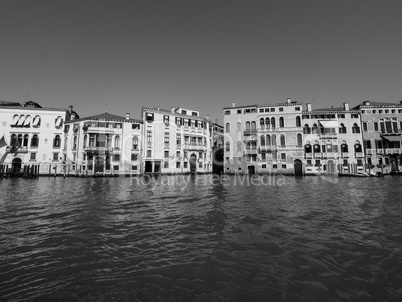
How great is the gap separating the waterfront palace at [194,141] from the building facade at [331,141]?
0.16 metres

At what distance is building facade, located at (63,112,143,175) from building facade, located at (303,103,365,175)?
30424mm

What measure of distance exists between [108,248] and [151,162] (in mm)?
33553

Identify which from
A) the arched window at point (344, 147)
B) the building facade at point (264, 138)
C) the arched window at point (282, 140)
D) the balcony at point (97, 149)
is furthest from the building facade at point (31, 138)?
the arched window at point (344, 147)

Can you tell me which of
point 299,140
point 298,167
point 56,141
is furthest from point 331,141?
point 56,141

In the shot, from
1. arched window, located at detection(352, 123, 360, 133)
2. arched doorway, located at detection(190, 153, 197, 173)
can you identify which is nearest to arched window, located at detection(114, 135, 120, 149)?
arched doorway, located at detection(190, 153, 197, 173)

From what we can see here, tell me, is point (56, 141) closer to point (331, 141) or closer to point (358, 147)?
point (331, 141)

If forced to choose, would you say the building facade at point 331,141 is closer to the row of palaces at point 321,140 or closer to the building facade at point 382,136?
the row of palaces at point 321,140

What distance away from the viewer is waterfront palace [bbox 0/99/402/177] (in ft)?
112

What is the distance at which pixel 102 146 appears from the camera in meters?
34.8

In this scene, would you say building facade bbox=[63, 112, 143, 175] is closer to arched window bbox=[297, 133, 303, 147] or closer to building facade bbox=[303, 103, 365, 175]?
arched window bbox=[297, 133, 303, 147]

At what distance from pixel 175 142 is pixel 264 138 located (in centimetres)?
1687

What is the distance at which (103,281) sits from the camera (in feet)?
11.3

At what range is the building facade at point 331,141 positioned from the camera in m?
36.7

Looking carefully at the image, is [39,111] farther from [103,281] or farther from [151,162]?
[103,281]
